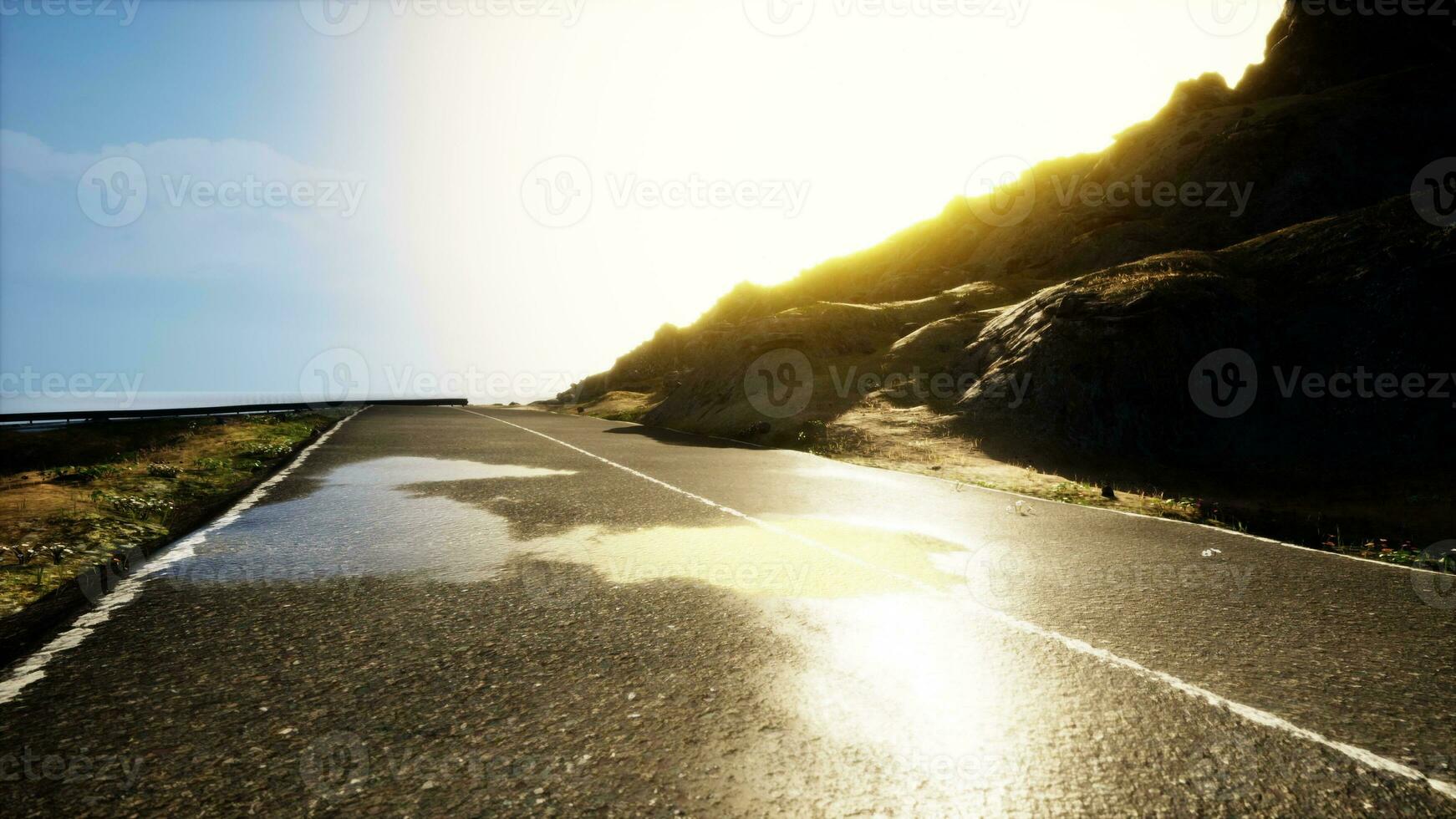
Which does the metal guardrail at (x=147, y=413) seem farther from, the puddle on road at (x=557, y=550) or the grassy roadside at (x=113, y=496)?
the puddle on road at (x=557, y=550)

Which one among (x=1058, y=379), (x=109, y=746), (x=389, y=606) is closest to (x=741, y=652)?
(x=389, y=606)

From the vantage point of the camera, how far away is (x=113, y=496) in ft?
29.6

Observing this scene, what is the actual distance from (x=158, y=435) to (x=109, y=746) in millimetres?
25278

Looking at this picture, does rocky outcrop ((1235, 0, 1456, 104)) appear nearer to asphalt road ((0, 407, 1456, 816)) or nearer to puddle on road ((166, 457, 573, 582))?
asphalt road ((0, 407, 1456, 816))

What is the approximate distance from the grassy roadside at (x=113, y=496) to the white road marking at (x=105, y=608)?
33cm

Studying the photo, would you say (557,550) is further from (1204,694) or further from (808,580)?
(1204,694)

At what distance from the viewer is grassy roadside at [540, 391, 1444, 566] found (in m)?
9.60

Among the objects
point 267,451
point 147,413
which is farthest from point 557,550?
point 147,413

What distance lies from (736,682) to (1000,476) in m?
11.9

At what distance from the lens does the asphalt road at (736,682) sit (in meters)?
2.49

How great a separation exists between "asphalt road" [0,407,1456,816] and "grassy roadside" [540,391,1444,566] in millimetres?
3342

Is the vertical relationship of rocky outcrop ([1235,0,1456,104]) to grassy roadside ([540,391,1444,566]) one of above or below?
above

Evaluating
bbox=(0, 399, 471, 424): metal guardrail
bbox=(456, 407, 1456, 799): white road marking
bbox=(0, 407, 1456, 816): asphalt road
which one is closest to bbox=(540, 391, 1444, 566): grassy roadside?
bbox=(0, 407, 1456, 816): asphalt road

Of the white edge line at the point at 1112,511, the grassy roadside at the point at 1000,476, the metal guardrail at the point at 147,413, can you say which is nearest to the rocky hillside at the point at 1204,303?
the grassy roadside at the point at 1000,476
